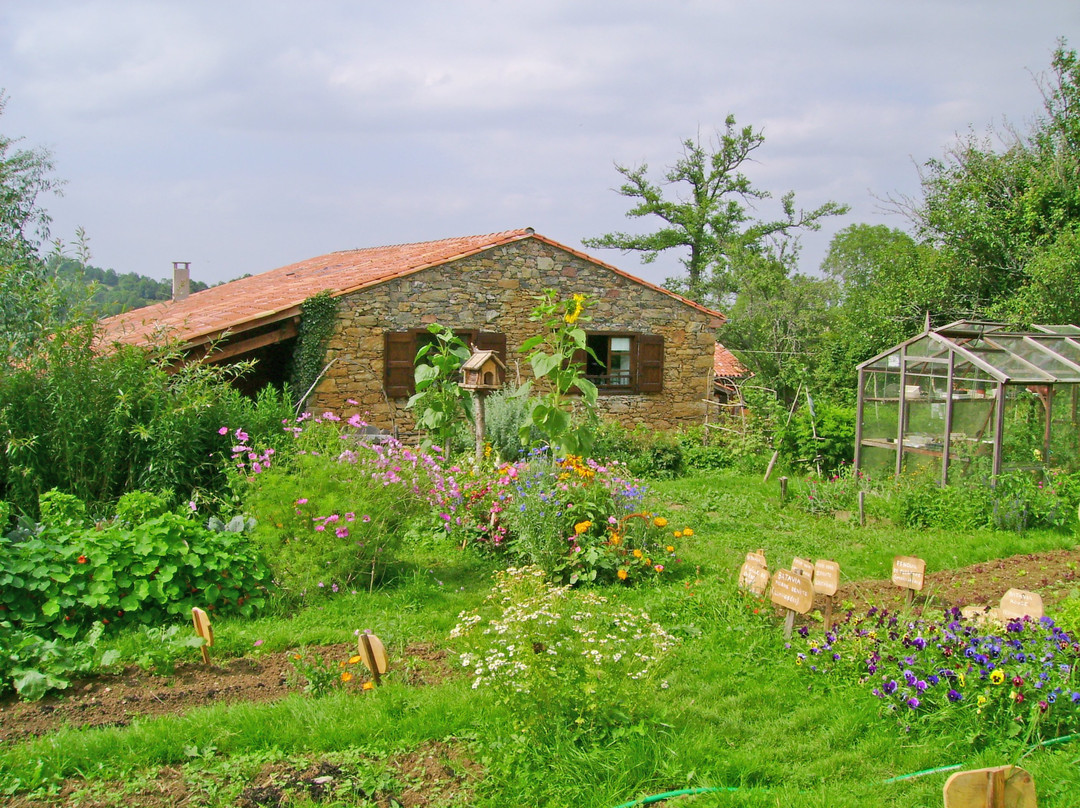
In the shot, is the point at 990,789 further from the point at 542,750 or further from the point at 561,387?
the point at 561,387

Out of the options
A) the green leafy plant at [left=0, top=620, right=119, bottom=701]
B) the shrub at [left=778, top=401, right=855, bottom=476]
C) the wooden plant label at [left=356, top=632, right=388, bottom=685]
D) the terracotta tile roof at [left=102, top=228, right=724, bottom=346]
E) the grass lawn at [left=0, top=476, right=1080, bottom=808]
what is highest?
the terracotta tile roof at [left=102, top=228, right=724, bottom=346]

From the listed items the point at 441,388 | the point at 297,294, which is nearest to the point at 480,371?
the point at 441,388

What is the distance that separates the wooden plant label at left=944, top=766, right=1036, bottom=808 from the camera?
2.37m

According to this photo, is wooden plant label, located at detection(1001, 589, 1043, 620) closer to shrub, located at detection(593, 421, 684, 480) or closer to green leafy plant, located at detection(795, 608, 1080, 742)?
green leafy plant, located at detection(795, 608, 1080, 742)

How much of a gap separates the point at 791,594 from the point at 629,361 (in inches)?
418

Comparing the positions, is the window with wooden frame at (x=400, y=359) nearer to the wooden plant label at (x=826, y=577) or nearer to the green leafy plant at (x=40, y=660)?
the wooden plant label at (x=826, y=577)

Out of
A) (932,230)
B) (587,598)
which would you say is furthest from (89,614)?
(932,230)

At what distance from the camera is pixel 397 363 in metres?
12.6

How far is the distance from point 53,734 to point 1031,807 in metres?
3.73

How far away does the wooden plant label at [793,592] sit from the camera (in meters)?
4.47

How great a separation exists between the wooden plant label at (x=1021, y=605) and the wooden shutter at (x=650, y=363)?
10643 millimetres

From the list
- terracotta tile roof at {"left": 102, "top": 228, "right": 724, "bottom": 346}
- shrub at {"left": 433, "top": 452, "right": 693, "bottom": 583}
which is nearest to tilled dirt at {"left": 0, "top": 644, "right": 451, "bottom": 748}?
shrub at {"left": 433, "top": 452, "right": 693, "bottom": 583}

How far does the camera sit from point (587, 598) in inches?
178

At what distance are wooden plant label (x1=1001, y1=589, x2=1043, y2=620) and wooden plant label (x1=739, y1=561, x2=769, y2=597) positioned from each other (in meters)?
1.33
